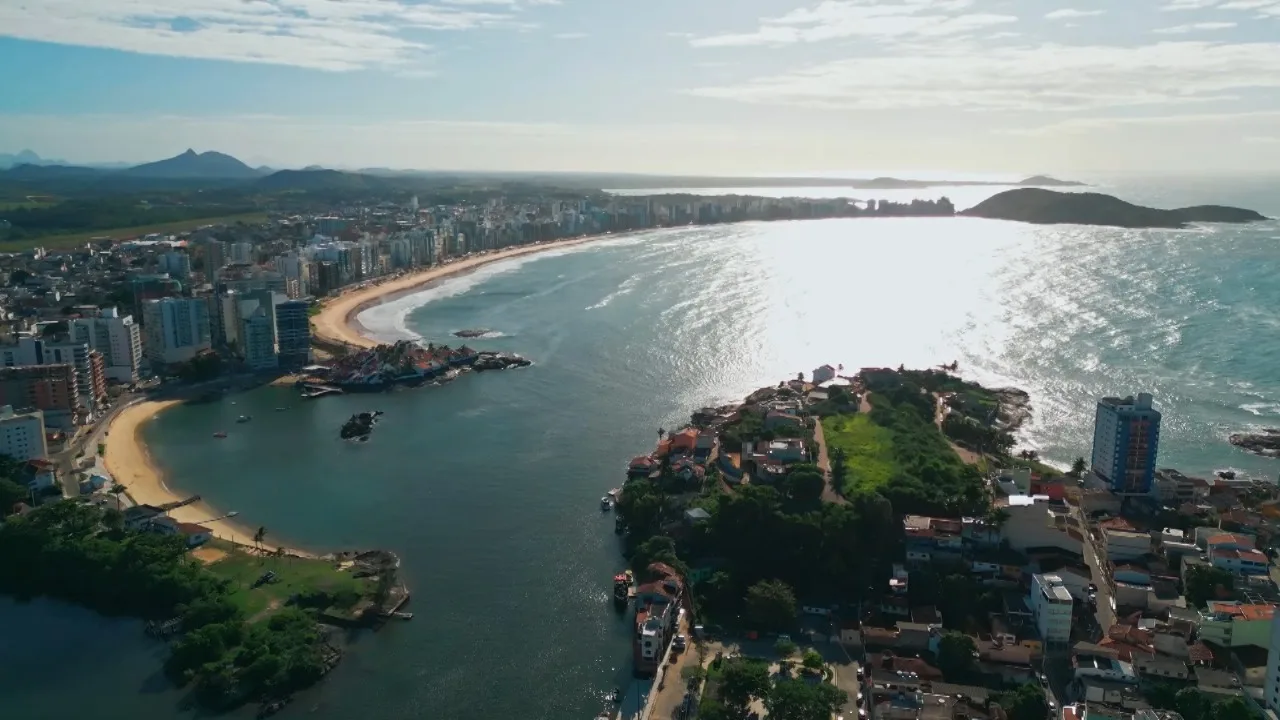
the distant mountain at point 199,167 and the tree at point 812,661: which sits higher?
the distant mountain at point 199,167

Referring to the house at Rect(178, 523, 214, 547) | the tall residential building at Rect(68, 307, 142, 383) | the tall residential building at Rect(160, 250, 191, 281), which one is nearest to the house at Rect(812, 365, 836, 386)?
the house at Rect(178, 523, 214, 547)

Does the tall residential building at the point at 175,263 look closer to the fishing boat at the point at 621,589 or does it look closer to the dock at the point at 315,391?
the dock at the point at 315,391

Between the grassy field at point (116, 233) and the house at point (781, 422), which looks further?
the grassy field at point (116, 233)

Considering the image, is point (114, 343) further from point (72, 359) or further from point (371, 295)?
point (371, 295)

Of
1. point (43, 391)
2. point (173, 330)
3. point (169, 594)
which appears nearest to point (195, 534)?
point (169, 594)

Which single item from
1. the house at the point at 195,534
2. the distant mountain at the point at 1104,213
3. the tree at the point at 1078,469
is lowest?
the house at the point at 195,534

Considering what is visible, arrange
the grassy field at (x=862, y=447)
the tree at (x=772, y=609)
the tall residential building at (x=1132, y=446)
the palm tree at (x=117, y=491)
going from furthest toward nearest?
the palm tree at (x=117, y=491) → the tall residential building at (x=1132, y=446) → the grassy field at (x=862, y=447) → the tree at (x=772, y=609)

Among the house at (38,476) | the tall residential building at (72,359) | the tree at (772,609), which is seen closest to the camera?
the tree at (772,609)

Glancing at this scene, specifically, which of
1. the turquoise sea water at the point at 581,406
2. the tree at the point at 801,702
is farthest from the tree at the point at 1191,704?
the turquoise sea water at the point at 581,406

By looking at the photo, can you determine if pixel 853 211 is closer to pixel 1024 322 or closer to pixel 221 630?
pixel 1024 322
